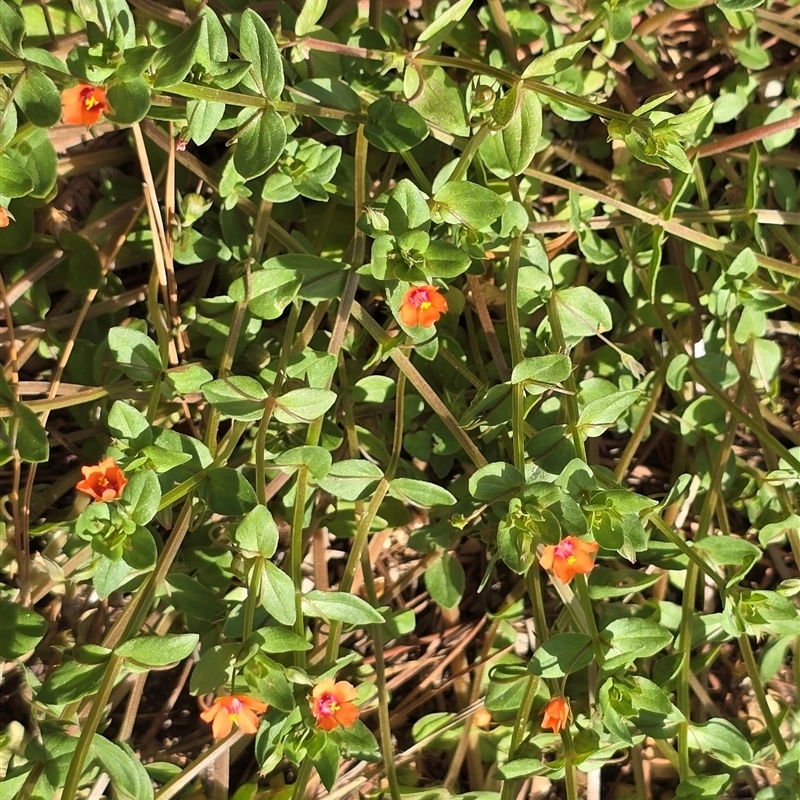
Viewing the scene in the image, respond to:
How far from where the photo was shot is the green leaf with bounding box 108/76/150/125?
1.56 metres

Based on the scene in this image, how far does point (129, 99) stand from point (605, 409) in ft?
4.10

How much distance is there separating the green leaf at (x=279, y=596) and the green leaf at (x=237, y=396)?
1.12ft

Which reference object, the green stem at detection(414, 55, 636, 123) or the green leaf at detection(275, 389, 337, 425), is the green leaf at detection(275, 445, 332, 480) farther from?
the green stem at detection(414, 55, 636, 123)

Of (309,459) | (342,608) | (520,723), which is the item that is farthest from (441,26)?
(520,723)

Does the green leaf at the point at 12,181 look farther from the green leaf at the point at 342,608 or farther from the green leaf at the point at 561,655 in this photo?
the green leaf at the point at 561,655

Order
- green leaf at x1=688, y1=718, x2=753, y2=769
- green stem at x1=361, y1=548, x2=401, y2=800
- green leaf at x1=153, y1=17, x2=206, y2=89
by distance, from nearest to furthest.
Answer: green leaf at x1=153, y1=17, x2=206, y2=89 → green stem at x1=361, y1=548, x2=401, y2=800 → green leaf at x1=688, y1=718, x2=753, y2=769

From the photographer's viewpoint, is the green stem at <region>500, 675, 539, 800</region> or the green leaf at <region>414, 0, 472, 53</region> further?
the green stem at <region>500, 675, 539, 800</region>

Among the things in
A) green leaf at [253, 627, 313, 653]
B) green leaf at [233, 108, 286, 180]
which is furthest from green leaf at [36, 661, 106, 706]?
green leaf at [233, 108, 286, 180]

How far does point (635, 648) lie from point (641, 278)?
107 centimetres

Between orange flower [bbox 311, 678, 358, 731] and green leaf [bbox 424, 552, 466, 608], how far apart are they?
0.65 meters

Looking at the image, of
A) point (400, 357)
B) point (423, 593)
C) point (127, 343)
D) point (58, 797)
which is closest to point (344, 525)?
point (423, 593)

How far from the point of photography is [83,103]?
1.57m

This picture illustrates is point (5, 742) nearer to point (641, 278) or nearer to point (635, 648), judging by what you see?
point (635, 648)

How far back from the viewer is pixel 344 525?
2387 mm
